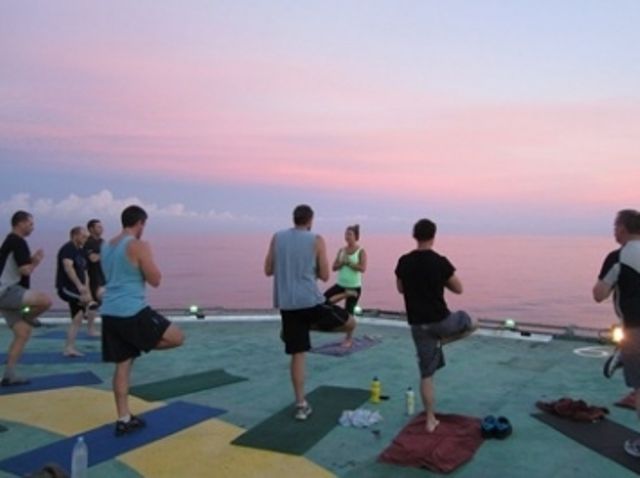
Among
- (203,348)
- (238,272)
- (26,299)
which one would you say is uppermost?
(26,299)

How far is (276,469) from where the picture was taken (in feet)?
15.4

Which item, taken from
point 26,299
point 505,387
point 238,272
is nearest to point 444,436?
point 505,387

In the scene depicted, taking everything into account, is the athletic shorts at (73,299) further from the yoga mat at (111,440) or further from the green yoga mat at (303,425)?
the green yoga mat at (303,425)

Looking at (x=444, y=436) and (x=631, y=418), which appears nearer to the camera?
(x=444, y=436)

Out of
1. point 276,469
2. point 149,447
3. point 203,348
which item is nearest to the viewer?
point 276,469

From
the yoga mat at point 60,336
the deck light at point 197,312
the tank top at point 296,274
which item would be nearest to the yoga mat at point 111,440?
the tank top at point 296,274

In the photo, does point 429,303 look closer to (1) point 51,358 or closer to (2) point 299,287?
(2) point 299,287

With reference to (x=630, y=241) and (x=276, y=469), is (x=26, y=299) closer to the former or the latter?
(x=276, y=469)

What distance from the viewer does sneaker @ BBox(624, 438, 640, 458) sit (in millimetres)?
4905

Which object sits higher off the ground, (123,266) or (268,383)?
(123,266)

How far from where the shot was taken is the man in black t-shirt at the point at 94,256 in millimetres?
9812

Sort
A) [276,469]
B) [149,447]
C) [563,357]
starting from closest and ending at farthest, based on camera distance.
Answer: [276,469] < [149,447] < [563,357]

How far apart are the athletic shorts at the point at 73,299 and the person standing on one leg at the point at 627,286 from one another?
25.9 ft

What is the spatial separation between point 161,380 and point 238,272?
7506 cm
